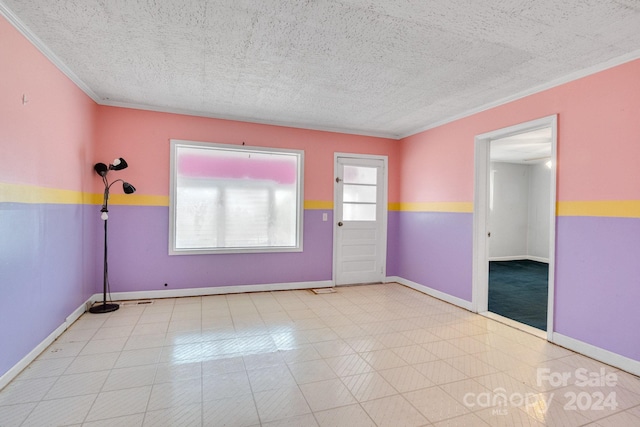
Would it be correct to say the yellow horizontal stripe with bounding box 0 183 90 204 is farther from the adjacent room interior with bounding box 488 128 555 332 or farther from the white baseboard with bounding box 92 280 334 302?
the adjacent room interior with bounding box 488 128 555 332

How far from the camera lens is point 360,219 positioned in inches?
219

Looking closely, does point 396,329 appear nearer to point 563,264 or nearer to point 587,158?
point 563,264

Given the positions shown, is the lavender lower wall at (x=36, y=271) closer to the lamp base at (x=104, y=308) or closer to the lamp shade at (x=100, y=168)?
the lamp base at (x=104, y=308)

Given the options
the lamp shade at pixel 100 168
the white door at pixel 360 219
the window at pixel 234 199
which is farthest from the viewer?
the white door at pixel 360 219

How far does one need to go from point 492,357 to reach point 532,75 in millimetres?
2667

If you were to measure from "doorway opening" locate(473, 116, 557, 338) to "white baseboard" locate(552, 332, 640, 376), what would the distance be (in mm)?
136

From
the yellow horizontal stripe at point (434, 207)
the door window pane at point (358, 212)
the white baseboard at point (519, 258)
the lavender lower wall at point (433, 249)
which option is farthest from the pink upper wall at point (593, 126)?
the white baseboard at point (519, 258)

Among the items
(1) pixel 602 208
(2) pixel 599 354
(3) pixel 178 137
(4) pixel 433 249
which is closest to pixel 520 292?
(4) pixel 433 249

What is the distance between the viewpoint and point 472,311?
Answer: 4.12 m

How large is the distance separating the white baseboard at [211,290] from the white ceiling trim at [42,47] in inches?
101

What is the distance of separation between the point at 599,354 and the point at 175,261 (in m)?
4.82

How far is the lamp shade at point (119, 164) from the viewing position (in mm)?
3918

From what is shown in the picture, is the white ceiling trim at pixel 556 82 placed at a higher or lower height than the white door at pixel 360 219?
higher

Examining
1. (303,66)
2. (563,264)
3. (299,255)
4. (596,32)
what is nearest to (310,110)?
(303,66)
